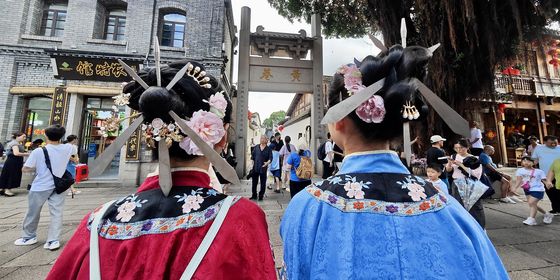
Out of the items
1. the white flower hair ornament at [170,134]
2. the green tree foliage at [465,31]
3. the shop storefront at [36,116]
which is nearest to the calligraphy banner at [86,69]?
the shop storefront at [36,116]

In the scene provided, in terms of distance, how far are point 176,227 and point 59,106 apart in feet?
35.7

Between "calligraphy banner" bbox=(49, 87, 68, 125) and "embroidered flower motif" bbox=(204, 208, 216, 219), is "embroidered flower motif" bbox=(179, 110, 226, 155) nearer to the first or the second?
"embroidered flower motif" bbox=(204, 208, 216, 219)

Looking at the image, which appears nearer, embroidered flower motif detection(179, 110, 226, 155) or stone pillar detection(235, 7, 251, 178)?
embroidered flower motif detection(179, 110, 226, 155)

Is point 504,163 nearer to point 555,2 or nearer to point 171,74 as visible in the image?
point 555,2

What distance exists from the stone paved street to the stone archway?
5.14 metres

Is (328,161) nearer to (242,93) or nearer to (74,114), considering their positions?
(242,93)

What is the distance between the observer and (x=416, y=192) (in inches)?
42.1

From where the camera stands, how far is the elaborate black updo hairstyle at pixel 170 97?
0.98m

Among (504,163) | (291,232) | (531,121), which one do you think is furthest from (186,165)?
(531,121)

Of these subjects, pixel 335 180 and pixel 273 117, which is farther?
pixel 273 117

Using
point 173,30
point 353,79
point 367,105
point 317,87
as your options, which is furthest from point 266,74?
point 367,105

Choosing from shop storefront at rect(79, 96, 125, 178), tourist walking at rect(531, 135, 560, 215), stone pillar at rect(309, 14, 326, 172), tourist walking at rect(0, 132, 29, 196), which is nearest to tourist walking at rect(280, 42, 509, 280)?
tourist walking at rect(531, 135, 560, 215)

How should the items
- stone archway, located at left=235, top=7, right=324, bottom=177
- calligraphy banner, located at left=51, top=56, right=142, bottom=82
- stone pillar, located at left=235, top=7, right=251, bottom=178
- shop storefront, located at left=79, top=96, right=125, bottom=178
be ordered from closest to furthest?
calligraphy banner, located at left=51, top=56, right=142, bottom=82 → shop storefront, located at left=79, top=96, right=125, bottom=178 → stone pillar, located at left=235, top=7, right=251, bottom=178 → stone archway, located at left=235, top=7, right=324, bottom=177

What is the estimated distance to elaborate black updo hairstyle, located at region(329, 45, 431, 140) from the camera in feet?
3.67
